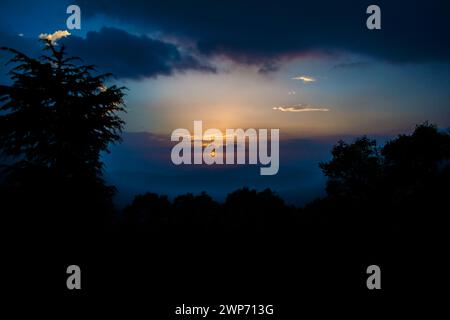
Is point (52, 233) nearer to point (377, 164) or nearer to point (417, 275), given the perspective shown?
point (417, 275)

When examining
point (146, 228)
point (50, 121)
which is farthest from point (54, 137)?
point (146, 228)

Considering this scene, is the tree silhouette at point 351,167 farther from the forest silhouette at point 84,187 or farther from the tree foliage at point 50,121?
the tree foliage at point 50,121

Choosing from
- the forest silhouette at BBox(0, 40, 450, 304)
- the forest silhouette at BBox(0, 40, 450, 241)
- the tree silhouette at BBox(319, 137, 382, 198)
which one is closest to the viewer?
the forest silhouette at BBox(0, 40, 450, 304)

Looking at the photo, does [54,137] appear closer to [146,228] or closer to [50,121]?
[50,121]

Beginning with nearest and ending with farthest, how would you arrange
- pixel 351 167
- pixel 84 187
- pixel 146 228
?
pixel 146 228, pixel 84 187, pixel 351 167

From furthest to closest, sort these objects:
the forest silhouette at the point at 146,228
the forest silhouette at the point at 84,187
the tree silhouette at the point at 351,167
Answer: the tree silhouette at the point at 351,167
the forest silhouette at the point at 84,187
the forest silhouette at the point at 146,228

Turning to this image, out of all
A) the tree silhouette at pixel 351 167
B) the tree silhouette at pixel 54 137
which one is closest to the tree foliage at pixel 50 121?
the tree silhouette at pixel 54 137

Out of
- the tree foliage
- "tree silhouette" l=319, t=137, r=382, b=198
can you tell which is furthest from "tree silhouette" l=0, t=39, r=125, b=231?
"tree silhouette" l=319, t=137, r=382, b=198

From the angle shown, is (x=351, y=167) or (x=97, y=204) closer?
(x=97, y=204)

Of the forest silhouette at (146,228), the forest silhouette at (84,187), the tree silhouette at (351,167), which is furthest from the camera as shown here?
the tree silhouette at (351,167)

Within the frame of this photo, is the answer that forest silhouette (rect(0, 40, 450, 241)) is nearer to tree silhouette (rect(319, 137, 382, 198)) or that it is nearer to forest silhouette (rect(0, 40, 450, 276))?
forest silhouette (rect(0, 40, 450, 276))

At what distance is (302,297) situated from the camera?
8.91m
